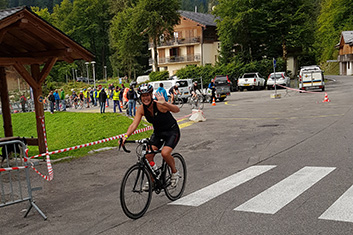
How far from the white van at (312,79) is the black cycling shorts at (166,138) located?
31282mm

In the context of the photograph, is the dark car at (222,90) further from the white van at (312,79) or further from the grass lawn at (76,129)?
the grass lawn at (76,129)

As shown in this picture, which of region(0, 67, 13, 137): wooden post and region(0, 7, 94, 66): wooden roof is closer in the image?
region(0, 7, 94, 66): wooden roof

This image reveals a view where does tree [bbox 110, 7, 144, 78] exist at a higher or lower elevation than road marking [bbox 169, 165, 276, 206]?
higher

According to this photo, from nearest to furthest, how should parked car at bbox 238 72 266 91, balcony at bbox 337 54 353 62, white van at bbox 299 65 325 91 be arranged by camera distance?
white van at bbox 299 65 325 91, parked car at bbox 238 72 266 91, balcony at bbox 337 54 353 62

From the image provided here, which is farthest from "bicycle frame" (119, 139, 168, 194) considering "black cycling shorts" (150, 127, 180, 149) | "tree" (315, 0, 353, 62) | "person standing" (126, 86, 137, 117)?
"tree" (315, 0, 353, 62)

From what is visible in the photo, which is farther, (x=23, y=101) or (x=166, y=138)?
(x=23, y=101)

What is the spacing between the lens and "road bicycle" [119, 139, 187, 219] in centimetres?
589

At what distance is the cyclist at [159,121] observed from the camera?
643 centimetres

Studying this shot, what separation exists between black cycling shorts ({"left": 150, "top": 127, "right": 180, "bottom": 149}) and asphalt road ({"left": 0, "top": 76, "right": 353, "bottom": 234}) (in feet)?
3.35

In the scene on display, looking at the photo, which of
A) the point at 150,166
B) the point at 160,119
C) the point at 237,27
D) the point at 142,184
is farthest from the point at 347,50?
the point at 142,184

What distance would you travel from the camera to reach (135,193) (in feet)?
19.9

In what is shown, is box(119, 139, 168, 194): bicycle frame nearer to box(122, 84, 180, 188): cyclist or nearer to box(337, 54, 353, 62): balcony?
box(122, 84, 180, 188): cyclist

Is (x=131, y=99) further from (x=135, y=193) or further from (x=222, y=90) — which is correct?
(x=135, y=193)

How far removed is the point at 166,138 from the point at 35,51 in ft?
25.7
